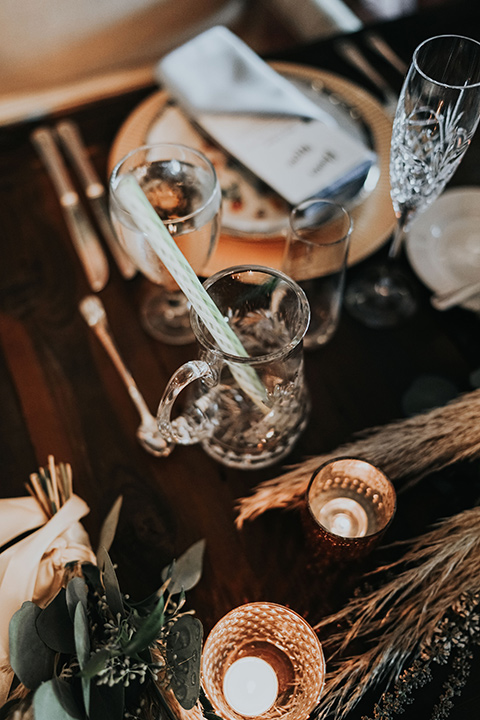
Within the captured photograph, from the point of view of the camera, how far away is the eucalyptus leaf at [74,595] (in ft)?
1.49

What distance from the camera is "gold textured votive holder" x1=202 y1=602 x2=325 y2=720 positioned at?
0.48 meters

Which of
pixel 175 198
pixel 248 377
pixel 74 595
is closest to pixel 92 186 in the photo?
pixel 175 198

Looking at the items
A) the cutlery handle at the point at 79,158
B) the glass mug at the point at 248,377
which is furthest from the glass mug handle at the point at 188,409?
the cutlery handle at the point at 79,158

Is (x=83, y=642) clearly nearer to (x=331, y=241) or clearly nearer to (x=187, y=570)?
(x=187, y=570)

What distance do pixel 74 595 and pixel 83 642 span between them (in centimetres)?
4

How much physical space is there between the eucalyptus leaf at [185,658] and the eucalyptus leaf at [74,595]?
0.07m

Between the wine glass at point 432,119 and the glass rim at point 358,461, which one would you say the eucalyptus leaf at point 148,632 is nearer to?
the glass rim at point 358,461

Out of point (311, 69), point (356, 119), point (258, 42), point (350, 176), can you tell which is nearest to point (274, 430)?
point (350, 176)

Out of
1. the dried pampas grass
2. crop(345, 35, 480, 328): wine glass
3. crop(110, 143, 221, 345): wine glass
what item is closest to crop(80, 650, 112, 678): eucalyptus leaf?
the dried pampas grass

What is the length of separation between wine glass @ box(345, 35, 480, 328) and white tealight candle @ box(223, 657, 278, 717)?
1.47 feet

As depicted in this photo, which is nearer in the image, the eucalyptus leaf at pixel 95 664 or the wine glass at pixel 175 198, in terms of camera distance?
the eucalyptus leaf at pixel 95 664

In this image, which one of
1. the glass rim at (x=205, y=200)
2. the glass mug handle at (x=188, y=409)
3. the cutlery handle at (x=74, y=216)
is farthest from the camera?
the cutlery handle at (x=74, y=216)

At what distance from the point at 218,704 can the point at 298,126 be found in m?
0.65

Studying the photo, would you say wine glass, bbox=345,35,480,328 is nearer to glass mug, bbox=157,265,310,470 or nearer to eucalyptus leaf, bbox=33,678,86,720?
glass mug, bbox=157,265,310,470
